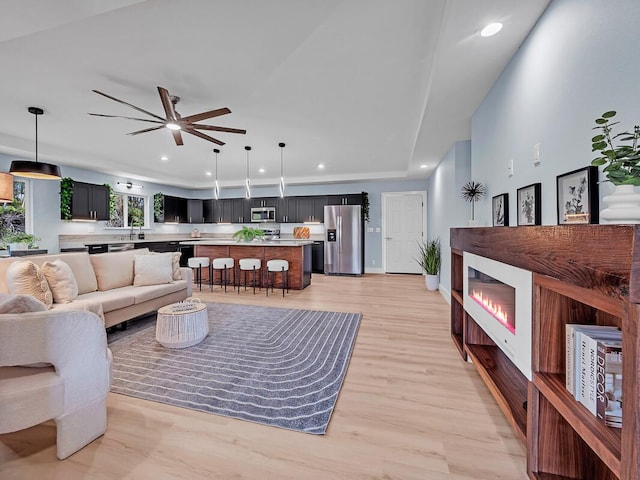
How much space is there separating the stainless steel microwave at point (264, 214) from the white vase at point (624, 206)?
7.49 metres

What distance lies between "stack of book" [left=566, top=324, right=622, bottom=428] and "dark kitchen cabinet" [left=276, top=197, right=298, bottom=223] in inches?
279

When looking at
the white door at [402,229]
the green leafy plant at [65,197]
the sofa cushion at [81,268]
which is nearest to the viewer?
Result: the sofa cushion at [81,268]

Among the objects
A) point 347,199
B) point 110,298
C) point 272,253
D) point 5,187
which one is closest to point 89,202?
point 5,187

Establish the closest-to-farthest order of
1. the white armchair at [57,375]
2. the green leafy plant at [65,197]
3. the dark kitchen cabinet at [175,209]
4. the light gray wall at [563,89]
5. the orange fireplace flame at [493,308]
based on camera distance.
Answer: the light gray wall at [563,89], the white armchair at [57,375], the orange fireplace flame at [493,308], the green leafy plant at [65,197], the dark kitchen cabinet at [175,209]

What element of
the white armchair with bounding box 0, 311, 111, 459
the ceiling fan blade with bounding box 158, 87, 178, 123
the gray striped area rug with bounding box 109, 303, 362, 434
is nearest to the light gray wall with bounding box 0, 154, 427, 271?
the gray striped area rug with bounding box 109, 303, 362, 434

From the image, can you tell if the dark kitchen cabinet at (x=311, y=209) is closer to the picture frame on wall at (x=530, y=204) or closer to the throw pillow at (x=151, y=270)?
the throw pillow at (x=151, y=270)

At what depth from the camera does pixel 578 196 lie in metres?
1.43

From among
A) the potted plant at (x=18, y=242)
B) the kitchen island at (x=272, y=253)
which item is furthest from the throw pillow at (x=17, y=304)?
the kitchen island at (x=272, y=253)

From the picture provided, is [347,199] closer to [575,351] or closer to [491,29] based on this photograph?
[491,29]

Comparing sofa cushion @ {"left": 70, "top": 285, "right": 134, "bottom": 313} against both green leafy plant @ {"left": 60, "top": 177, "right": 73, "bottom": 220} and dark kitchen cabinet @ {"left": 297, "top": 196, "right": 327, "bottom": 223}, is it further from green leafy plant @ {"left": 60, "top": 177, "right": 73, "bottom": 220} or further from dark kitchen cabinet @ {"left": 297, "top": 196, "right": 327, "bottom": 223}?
dark kitchen cabinet @ {"left": 297, "top": 196, "right": 327, "bottom": 223}

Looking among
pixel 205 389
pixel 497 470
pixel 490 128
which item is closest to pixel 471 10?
pixel 490 128

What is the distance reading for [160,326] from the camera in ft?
8.89

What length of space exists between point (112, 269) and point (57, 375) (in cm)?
238

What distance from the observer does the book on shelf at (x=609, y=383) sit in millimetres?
893
